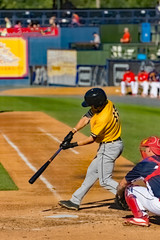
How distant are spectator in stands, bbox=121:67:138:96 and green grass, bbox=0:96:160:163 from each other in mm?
3235

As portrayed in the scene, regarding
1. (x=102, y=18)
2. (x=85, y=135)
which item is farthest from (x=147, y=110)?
(x=102, y=18)

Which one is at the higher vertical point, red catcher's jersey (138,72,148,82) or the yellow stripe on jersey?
the yellow stripe on jersey

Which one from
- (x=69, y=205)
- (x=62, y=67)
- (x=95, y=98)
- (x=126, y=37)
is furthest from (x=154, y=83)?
(x=95, y=98)

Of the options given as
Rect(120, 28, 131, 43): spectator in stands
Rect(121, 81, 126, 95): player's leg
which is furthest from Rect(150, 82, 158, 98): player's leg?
Rect(120, 28, 131, 43): spectator in stands

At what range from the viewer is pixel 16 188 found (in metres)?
14.4

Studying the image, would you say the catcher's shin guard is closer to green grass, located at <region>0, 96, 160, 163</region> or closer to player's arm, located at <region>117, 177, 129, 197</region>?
player's arm, located at <region>117, 177, 129, 197</region>

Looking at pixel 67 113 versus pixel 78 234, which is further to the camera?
pixel 67 113

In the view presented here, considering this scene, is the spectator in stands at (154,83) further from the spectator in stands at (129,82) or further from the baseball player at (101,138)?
the baseball player at (101,138)

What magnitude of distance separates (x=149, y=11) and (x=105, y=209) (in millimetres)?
40178

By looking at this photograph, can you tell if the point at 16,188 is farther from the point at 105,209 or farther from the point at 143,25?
the point at 143,25

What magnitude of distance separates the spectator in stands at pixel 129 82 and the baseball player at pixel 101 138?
2690 centimetres

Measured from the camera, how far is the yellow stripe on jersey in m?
11.5

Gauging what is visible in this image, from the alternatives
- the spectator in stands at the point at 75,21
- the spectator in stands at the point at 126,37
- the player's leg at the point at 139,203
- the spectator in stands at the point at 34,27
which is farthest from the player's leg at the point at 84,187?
the spectator in stands at the point at 75,21

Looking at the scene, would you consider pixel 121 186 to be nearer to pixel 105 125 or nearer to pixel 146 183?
pixel 146 183
